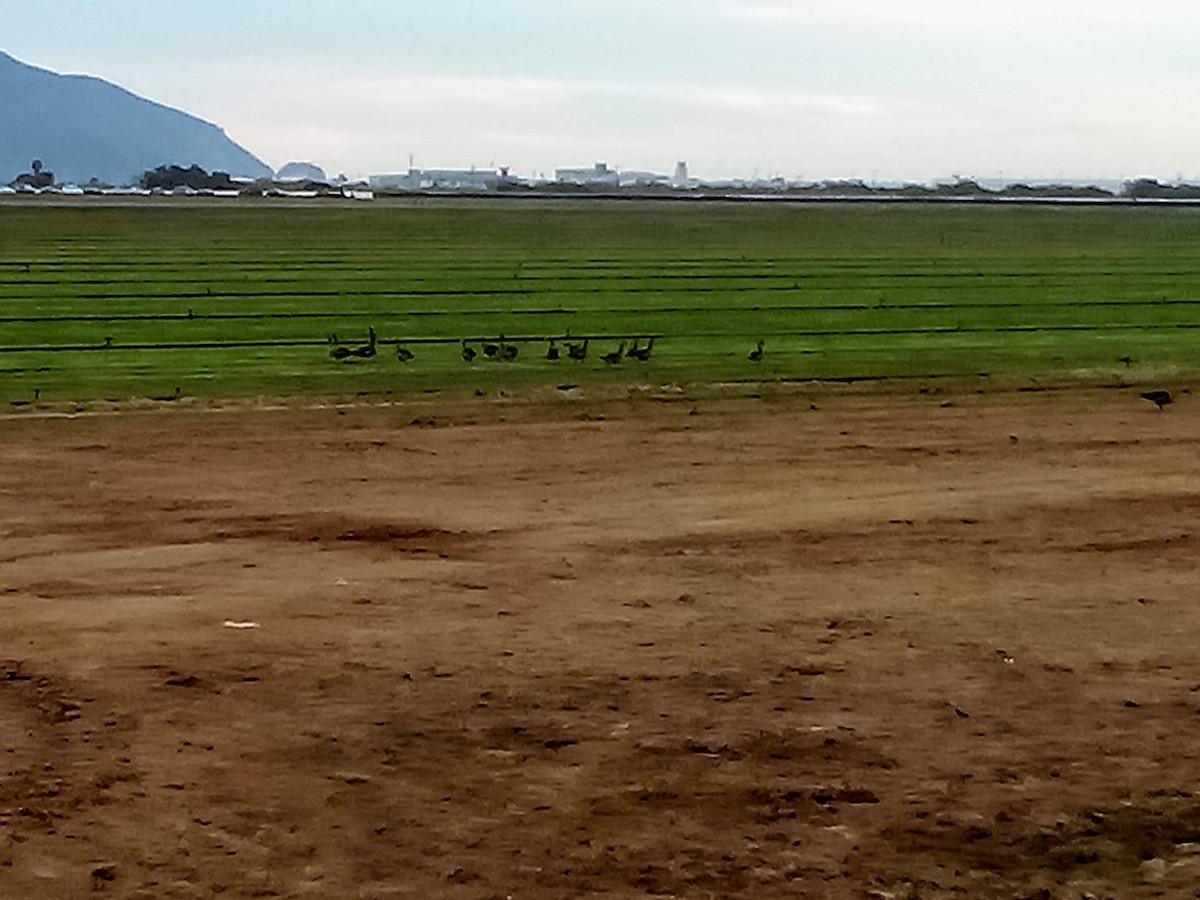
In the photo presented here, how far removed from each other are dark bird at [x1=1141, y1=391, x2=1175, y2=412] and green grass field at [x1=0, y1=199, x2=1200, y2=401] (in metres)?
1.36

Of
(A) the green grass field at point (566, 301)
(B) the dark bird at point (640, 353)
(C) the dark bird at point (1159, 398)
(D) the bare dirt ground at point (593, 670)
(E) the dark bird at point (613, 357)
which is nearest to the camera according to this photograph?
(D) the bare dirt ground at point (593, 670)

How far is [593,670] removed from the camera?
859 cm

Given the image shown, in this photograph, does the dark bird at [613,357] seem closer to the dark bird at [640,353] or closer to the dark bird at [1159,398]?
the dark bird at [640,353]

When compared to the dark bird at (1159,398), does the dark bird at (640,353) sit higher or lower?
higher

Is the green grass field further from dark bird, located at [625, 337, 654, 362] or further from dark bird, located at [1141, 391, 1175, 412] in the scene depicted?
dark bird, located at [1141, 391, 1175, 412]

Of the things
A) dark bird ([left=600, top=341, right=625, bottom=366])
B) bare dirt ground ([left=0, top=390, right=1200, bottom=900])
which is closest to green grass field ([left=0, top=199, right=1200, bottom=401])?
dark bird ([left=600, top=341, right=625, bottom=366])

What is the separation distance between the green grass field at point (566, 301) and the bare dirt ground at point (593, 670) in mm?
4958

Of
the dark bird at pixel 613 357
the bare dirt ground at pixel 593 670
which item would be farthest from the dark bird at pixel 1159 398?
the dark bird at pixel 613 357

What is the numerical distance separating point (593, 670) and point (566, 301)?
19.1m

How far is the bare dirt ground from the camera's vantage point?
6.54 metres

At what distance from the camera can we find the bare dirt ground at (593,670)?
6.54 metres

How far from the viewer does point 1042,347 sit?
73.3 ft

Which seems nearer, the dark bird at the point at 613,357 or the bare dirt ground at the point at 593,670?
the bare dirt ground at the point at 593,670

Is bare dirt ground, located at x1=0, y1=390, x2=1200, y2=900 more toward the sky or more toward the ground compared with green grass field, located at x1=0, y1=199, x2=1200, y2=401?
more toward the ground
